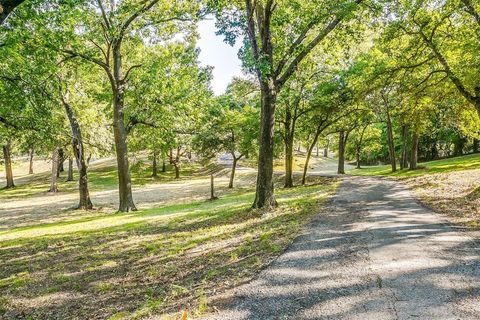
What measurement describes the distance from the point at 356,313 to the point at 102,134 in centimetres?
2664

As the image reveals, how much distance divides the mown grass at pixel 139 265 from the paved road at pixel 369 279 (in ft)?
1.80

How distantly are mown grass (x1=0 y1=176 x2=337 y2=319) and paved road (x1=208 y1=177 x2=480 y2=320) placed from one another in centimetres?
55

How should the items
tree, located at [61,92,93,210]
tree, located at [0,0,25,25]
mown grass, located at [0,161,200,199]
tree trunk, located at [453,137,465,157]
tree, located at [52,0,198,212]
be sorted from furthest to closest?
tree trunk, located at [453,137,465,157], mown grass, located at [0,161,200,199], tree, located at [61,92,93,210], tree, located at [52,0,198,212], tree, located at [0,0,25,25]

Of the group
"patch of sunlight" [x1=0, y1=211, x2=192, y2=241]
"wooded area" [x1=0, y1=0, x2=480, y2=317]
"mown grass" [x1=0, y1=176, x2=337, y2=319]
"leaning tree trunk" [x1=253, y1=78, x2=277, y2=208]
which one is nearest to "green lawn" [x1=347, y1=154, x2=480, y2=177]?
"wooded area" [x1=0, y1=0, x2=480, y2=317]

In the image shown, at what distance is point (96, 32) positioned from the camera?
1842 cm

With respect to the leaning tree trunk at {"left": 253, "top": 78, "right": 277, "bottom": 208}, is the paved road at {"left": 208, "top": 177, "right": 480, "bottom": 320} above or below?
below

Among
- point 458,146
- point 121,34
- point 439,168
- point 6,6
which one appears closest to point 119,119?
point 121,34

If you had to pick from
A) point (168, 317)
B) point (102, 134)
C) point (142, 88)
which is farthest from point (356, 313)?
point (102, 134)

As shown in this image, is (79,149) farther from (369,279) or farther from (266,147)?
(369,279)

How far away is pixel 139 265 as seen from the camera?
26.2 feet

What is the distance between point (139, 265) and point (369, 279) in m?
5.04

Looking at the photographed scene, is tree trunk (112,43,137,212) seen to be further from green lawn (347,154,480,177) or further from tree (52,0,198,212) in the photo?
green lawn (347,154,480,177)

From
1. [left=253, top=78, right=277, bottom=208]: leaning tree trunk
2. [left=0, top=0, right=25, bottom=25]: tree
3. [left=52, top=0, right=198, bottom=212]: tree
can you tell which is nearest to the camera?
[left=0, top=0, right=25, bottom=25]: tree

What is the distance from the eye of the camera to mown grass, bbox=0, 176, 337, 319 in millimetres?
5637
